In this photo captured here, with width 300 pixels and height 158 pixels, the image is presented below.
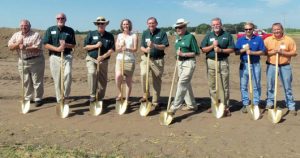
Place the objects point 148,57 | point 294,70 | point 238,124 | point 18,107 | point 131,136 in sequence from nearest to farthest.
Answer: point 131,136, point 238,124, point 148,57, point 18,107, point 294,70

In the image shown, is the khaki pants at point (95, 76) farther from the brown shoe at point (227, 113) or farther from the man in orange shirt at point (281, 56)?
the man in orange shirt at point (281, 56)

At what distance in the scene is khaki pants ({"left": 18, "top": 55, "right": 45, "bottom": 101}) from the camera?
10.2 metres

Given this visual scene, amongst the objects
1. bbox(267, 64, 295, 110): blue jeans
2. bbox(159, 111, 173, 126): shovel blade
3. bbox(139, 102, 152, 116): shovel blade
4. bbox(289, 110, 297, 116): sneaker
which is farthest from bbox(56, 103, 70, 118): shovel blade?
bbox(289, 110, 297, 116): sneaker

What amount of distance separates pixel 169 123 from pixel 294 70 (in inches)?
487

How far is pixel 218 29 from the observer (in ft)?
28.8

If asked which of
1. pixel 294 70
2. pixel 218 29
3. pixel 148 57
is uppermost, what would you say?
pixel 218 29

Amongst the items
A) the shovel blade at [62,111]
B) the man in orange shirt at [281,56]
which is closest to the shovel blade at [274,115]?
the man in orange shirt at [281,56]

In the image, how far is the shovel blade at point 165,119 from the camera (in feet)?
28.8

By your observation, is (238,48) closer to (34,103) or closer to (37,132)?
(37,132)

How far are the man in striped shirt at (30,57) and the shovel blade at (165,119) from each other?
3.61 meters

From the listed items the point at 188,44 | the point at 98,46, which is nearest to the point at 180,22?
the point at 188,44

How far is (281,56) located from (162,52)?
8.91ft

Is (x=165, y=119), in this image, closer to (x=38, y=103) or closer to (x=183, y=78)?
(x=183, y=78)

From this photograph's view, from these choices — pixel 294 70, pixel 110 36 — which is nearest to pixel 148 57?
pixel 110 36
